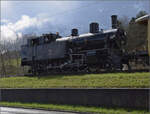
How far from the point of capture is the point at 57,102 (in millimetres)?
14703

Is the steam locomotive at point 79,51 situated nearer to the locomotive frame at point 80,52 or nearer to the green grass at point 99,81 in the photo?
the locomotive frame at point 80,52

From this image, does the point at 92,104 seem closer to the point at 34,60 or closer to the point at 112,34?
the point at 112,34

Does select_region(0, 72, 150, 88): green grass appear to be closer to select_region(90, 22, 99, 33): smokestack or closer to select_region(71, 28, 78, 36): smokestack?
select_region(90, 22, 99, 33): smokestack

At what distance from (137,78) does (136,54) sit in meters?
6.33

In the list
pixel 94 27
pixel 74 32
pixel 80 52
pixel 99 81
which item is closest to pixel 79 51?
pixel 80 52

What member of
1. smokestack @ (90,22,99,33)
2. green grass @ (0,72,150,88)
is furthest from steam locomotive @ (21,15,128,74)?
green grass @ (0,72,150,88)

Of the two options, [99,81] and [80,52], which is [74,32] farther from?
[99,81]

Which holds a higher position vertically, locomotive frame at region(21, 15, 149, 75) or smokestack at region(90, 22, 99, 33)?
smokestack at region(90, 22, 99, 33)

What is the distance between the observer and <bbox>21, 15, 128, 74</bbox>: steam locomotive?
21.1m

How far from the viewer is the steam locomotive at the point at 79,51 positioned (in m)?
21.1

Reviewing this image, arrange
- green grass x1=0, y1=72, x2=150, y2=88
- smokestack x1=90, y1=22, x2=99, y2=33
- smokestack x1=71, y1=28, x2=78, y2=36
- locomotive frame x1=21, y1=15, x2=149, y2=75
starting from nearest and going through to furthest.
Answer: green grass x1=0, y1=72, x2=150, y2=88
locomotive frame x1=21, y1=15, x2=149, y2=75
smokestack x1=90, y1=22, x2=99, y2=33
smokestack x1=71, y1=28, x2=78, y2=36

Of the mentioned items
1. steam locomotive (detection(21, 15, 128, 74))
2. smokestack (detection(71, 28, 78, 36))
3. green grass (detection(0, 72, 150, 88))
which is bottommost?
green grass (detection(0, 72, 150, 88))

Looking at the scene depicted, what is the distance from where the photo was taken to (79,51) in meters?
23.4

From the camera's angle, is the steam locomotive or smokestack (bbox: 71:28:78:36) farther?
smokestack (bbox: 71:28:78:36)
